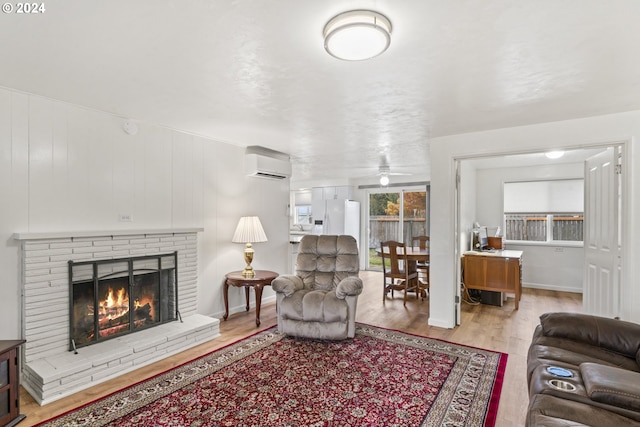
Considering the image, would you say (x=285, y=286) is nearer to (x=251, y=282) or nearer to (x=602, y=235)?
(x=251, y=282)

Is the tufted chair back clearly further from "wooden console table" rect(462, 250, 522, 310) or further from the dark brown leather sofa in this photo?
"wooden console table" rect(462, 250, 522, 310)

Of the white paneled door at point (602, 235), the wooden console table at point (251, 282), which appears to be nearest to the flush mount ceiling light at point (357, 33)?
the wooden console table at point (251, 282)

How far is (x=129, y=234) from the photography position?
10.5ft

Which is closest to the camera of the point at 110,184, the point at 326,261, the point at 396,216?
the point at 110,184

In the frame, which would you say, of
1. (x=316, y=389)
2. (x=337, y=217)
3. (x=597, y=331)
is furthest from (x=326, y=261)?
(x=337, y=217)

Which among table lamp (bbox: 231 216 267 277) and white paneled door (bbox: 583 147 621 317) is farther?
table lamp (bbox: 231 216 267 277)

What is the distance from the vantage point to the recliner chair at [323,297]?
3.28 metres

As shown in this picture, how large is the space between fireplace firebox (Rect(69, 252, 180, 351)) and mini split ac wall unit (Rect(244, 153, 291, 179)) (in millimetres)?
1549

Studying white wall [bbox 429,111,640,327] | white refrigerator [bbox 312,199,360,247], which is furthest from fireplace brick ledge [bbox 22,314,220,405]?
white refrigerator [bbox 312,199,360,247]

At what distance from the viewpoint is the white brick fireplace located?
245 cm

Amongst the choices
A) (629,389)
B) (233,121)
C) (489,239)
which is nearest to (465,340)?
(629,389)

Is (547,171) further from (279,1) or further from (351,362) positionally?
(279,1)

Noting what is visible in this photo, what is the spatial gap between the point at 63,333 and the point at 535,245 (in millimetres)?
7064

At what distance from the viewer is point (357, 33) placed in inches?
62.7
